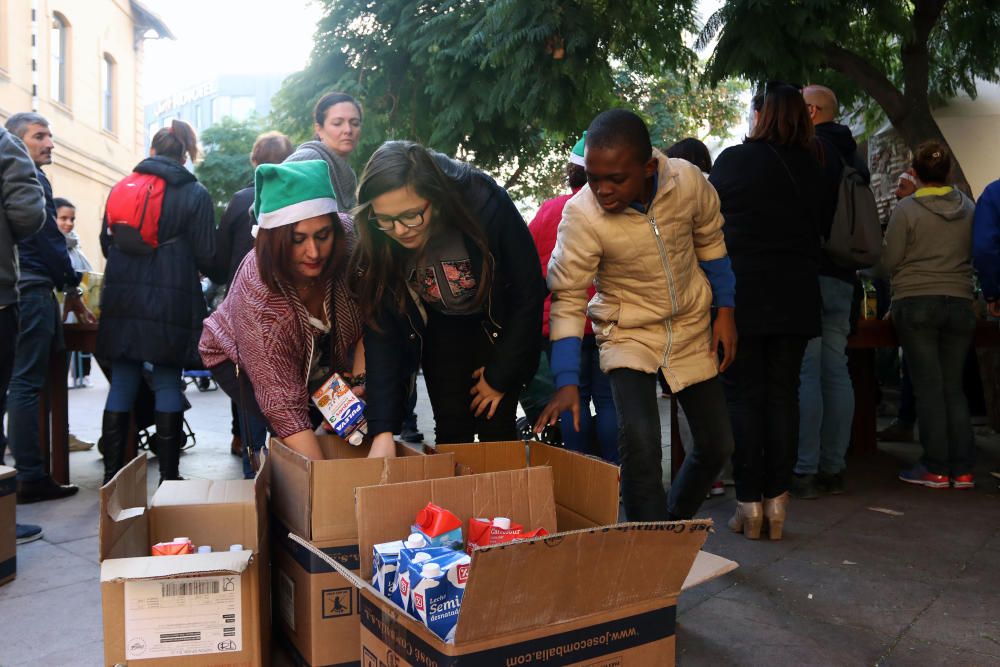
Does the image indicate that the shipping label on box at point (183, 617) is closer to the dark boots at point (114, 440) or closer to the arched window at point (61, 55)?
the dark boots at point (114, 440)

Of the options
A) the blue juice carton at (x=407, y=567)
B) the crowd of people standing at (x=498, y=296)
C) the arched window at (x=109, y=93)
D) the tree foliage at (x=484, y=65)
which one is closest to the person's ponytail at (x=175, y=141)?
the crowd of people standing at (x=498, y=296)

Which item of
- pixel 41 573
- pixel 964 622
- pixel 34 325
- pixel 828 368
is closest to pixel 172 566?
pixel 41 573

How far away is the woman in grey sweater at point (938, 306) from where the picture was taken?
14.0 feet

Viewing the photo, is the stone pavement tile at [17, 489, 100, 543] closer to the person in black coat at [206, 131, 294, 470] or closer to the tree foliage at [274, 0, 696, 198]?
the person in black coat at [206, 131, 294, 470]

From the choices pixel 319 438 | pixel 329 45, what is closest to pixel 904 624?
pixel 319 438

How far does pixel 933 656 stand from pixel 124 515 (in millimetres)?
2140

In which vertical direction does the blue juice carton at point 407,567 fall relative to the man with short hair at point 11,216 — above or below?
below

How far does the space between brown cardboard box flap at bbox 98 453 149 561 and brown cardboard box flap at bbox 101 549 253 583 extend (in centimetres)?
4

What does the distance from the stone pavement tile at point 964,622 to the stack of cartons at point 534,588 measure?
3.96 feet

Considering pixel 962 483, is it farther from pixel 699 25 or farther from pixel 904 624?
pixel 699 25

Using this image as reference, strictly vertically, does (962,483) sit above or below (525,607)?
below

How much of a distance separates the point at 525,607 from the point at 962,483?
3649 millimetres

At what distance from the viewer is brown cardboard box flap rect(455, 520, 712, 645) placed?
1.37 metres

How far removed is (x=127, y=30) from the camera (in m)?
21.0
